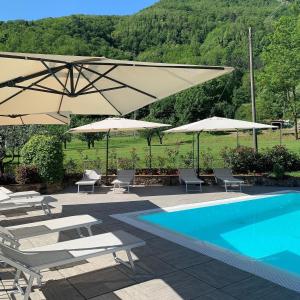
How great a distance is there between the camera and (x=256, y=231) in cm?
805

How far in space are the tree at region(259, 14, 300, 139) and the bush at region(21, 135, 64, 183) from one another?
28.1 meters

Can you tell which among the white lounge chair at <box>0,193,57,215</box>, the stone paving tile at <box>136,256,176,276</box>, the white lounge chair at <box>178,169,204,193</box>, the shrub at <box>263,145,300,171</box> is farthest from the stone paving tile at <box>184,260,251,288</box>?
the shrub at <box>263,145,300,171</box>

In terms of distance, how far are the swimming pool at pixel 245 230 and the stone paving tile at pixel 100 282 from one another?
160 centimetres

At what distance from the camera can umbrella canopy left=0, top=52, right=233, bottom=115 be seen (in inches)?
166

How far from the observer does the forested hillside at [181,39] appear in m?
42.1

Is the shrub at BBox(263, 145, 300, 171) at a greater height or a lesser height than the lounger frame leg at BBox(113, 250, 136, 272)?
greater

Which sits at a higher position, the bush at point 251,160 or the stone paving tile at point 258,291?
the bush at point 251,160

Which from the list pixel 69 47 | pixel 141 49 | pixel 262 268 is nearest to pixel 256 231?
pixel 262 268

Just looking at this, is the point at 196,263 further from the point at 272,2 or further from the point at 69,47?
the point at 272,2

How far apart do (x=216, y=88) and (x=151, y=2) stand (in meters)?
33.4

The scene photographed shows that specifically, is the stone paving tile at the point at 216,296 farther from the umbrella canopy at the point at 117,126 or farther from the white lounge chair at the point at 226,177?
the umbrella canopy at the point at 117,126

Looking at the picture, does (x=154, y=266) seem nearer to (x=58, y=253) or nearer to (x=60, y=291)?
(x=60, y=291)

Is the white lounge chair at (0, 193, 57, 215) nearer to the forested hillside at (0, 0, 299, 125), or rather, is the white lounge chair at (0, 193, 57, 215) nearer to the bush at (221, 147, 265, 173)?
the bush at (221, 147, 265, 173)

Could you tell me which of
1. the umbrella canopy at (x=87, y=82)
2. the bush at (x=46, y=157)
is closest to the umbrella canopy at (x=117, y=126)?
the bush at (x=46, y=157)
